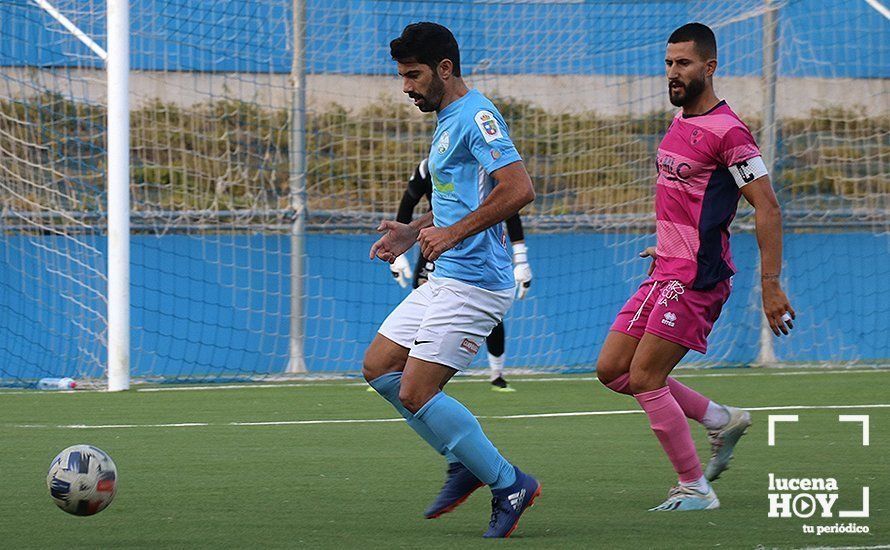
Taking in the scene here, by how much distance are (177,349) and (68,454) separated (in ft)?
25.6

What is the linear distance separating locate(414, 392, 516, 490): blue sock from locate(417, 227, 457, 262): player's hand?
576 millimetres

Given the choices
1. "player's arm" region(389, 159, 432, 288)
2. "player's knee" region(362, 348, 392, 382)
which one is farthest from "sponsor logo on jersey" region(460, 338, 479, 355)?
"player's arm" region(389, 159, 432, 288)

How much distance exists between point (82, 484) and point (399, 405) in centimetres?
131

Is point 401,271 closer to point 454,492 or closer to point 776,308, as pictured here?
point 454,492

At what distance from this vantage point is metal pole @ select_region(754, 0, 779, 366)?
572 inches

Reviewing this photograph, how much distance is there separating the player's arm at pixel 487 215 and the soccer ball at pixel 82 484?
5.12 ft

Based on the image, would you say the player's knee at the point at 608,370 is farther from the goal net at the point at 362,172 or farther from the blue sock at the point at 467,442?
the goal net at the point at 362,172

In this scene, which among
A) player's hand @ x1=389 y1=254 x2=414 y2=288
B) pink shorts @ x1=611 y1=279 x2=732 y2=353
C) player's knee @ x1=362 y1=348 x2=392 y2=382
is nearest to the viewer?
player's knee @ x1=362 y1=348 x2=392 y2=382

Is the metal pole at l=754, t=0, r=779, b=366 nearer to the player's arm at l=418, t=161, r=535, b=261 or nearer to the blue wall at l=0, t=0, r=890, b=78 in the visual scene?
the blue wall at l=0, t=0, r=890, b=78

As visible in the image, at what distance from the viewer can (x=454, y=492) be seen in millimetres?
6133

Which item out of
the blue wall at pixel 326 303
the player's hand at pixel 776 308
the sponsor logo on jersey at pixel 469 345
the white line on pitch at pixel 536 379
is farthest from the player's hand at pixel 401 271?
the player's hand at pixel 776 308

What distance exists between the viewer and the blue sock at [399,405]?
245 inches

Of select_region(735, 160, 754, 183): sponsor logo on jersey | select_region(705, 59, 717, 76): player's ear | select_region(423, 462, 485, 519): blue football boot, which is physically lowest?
select_region(423, 462, 485, 519): blue football boot

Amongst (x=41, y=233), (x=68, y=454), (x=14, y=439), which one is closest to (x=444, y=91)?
(x=68, y=454)
